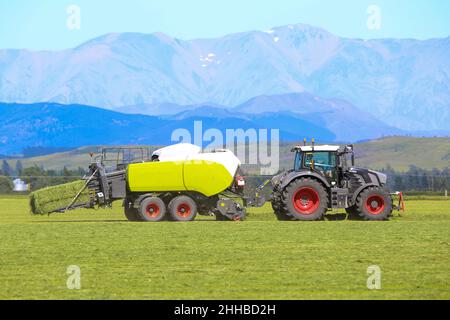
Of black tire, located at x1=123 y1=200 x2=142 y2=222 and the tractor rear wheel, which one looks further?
black tire, located at x1=123 y1=200 x2=142 y2=222

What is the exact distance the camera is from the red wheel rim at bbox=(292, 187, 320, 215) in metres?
29.2

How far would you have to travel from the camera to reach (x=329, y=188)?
29297mm

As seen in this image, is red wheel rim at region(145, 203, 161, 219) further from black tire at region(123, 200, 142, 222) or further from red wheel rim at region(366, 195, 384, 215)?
red wheel rim at region(366, 195, 384, 215)

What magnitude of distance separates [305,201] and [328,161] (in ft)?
4.86

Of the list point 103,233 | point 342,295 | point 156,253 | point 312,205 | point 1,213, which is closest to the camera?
point 342,295

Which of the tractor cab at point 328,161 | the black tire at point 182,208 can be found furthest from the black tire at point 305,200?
the black tire at point 182,208

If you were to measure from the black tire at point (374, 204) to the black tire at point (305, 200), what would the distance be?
1.08 meters

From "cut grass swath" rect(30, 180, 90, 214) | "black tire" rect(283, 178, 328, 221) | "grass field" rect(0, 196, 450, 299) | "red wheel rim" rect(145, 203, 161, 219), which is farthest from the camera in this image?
"cut grass swath" rect(30, 180, 90, 214)

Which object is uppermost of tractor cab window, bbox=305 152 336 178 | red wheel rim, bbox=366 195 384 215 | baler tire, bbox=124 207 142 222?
tractor cab window, bbox=305 152 336 178

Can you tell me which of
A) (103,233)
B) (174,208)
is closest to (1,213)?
(174,208)

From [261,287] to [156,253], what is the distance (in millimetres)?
4924

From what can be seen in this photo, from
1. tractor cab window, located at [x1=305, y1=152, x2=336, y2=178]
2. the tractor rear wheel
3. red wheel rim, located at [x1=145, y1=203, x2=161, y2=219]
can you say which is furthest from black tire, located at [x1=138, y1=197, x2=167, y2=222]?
tractor cab window, located at [x1=305, y1=152, x2=336, y2=178]
